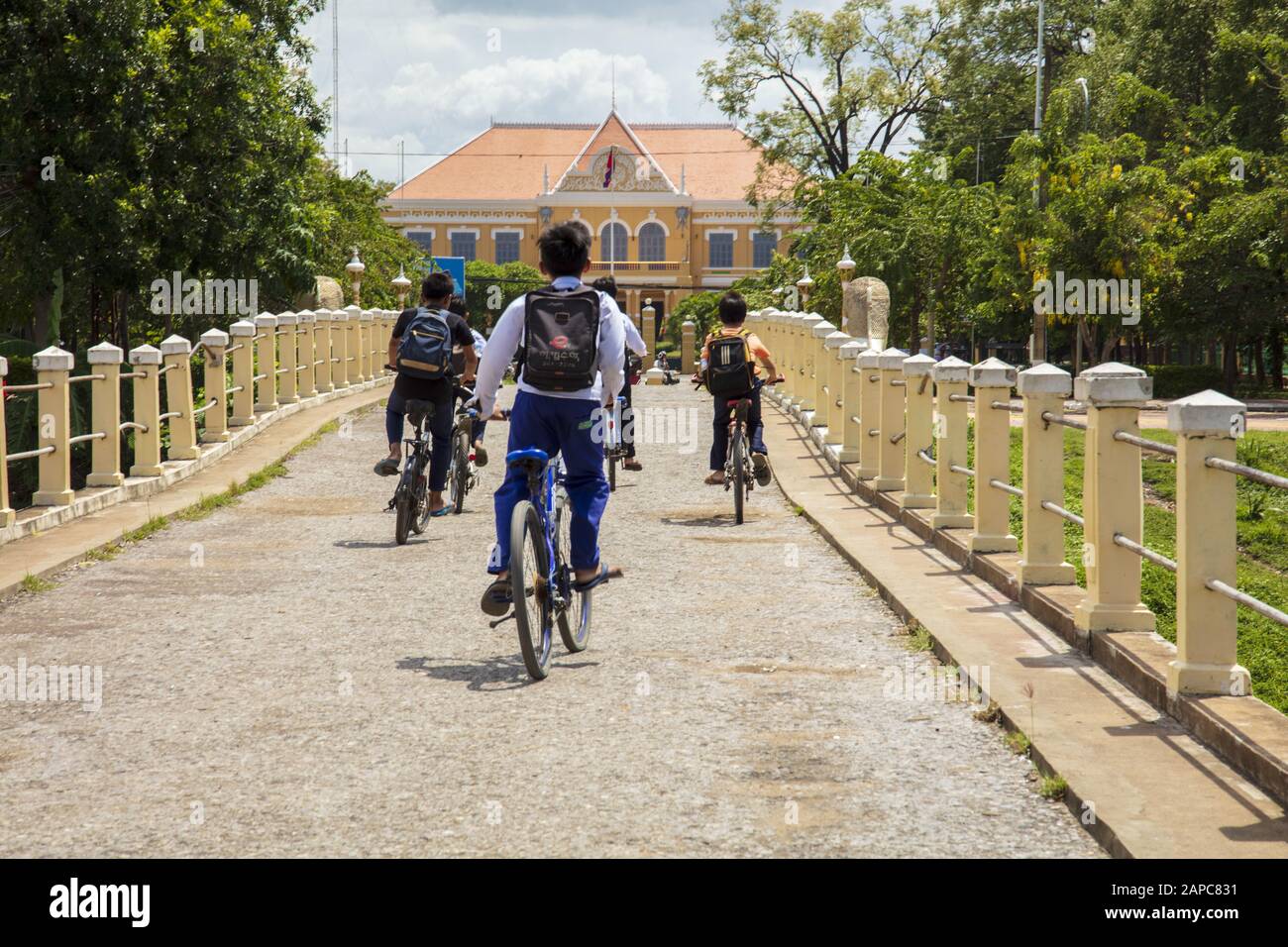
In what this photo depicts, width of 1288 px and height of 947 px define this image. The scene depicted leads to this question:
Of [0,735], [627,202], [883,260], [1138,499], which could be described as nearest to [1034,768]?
[1138,499]

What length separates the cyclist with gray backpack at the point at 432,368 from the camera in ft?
38.2

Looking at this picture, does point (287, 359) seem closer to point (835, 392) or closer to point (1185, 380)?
point (835, 392)

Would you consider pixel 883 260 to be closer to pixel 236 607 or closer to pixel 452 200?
pixel 236 607

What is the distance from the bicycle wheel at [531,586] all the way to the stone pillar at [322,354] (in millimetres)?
18140

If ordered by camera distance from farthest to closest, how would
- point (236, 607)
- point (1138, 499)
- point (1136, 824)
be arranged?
point (236, 607) → point (1138, 499) → point (1136, 824)

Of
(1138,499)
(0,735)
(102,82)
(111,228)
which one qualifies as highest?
(102,82)

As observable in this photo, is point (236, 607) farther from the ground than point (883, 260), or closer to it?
closer to it

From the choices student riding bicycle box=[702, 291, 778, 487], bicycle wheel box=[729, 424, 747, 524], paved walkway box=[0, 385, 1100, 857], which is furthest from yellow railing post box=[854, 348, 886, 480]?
paved walkway box=[0, 385, 1100, 857]

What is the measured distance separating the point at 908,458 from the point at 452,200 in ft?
245

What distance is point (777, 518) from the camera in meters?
13.4

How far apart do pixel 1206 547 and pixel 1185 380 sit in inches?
1151

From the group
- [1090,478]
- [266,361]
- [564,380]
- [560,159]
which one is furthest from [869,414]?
[560,159]

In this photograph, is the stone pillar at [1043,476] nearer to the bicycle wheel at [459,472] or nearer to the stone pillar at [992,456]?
the stone pillar at [992,456]

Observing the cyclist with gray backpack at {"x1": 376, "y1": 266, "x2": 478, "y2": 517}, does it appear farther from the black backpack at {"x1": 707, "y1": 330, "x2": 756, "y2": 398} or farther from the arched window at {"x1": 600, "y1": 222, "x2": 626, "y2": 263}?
the arched window at {"x1": 600, "y1": 222, "x2": 626, "y2": 263}
